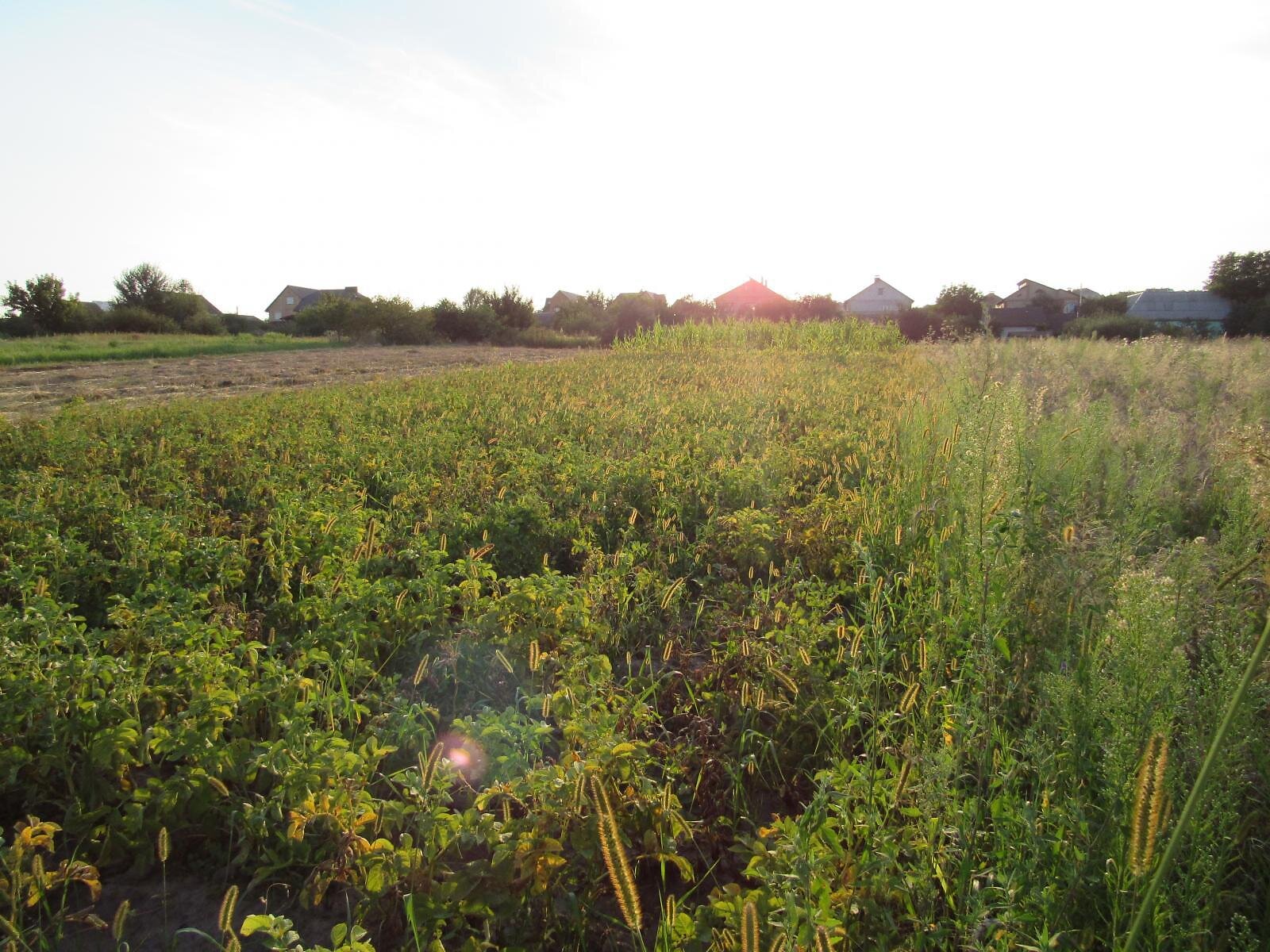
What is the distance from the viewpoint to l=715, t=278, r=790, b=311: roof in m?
38.8

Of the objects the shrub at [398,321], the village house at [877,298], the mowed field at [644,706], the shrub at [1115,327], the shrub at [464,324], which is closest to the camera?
the mowed field at [644,706]

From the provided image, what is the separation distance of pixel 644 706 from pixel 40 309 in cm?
4726

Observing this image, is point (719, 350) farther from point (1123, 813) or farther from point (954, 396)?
point (1123, 813)

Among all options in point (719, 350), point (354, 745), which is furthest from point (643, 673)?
point (719, 350)

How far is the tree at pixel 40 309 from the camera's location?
123ft

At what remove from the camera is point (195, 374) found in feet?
47.7

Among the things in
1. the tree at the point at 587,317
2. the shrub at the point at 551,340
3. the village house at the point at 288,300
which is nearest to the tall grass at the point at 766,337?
the shrub at the point at 551,340

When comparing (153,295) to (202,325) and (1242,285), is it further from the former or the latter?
(1242,285)

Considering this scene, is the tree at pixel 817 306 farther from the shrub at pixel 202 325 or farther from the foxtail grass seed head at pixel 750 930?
the foxtail grass seed head at pixel 750 930

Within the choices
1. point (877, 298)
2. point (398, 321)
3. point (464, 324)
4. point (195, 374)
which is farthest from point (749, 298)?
point (195, 374)

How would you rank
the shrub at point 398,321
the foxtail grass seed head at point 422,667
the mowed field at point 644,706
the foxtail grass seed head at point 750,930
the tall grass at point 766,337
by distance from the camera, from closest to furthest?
the foxtail grass seed head at point 750,930
the mowed field at point 644,706
the foxtail grass seed head at point 422,667
the tall grass at point 766,337
the shrub at point 398,321

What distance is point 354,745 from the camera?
257 centimetres

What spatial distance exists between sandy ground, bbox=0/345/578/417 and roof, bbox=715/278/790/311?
19.9 m

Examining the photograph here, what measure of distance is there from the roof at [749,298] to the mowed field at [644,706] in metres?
33.0
